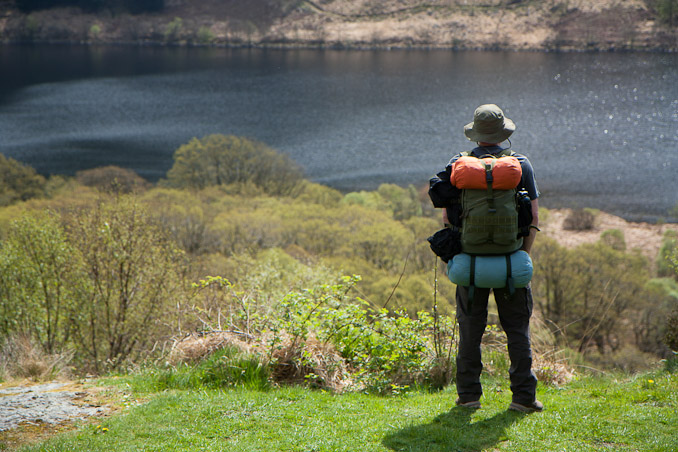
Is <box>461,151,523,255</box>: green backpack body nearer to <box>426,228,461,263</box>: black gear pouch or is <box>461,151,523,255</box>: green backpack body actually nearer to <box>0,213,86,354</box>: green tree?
<box>426,228,461,263</box>: black gear pouch

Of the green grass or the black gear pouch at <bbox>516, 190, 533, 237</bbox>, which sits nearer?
the green grass

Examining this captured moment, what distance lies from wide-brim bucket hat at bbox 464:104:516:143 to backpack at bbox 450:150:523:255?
0.84 feet

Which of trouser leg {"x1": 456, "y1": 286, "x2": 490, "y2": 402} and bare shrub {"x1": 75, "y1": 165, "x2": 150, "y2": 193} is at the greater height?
trouser leg {"x1": 456, "y1": 286, "x2": 490, "y2": 402}

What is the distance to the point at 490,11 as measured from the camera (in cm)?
13762

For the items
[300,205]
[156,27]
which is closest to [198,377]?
[300,205]

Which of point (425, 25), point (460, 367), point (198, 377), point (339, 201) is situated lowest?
point (339, 201)

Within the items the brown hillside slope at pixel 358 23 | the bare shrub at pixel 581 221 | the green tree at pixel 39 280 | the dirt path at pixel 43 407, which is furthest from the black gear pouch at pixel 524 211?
the brown hillside slope at pixel 358 23

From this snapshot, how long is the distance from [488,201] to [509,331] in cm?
117

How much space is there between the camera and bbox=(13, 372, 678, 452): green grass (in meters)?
4.57

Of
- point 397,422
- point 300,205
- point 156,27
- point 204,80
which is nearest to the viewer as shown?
point 397,422

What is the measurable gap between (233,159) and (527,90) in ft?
135

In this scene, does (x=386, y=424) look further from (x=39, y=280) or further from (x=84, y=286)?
(x=39, y=280)

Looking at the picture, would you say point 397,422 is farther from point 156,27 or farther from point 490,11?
point 156,27

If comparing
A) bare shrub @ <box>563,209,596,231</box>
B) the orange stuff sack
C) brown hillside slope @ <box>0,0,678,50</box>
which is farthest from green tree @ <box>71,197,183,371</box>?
brown hillside slope @ <box>0,0,678,50</box>
